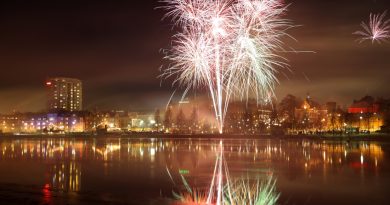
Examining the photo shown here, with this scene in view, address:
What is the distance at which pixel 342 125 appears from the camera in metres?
95.6

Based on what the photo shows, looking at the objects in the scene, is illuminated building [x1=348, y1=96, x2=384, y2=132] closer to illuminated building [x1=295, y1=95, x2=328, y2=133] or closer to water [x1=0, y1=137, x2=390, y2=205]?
illuminated building [x1=295, y1=95, x2=328, y2=133]

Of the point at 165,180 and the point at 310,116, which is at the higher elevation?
the point at 310,116

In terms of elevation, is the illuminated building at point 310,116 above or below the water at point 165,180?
above

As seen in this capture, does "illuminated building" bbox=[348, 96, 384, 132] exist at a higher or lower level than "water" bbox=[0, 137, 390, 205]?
higher

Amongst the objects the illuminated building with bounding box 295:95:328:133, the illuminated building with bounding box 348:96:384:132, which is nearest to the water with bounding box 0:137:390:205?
the illuminated building with bounding box 295:95:328:133

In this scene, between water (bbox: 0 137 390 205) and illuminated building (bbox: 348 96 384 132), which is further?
illuminated building (bbox: 348 96 384 132)

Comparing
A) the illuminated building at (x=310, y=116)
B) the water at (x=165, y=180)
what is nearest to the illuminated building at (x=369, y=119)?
the illuminated building at (x=310, y=116)

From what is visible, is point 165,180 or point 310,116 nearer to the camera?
point 165,180

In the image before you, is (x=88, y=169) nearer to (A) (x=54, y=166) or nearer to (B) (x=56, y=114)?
(A) (x=54, y=166)

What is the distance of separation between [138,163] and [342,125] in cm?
7941

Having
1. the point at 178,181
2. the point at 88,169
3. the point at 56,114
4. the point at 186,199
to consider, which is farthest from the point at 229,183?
the point at 56,114

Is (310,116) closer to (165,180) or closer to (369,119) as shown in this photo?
(369,119)

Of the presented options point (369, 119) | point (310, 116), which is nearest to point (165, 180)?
point (369, 119)

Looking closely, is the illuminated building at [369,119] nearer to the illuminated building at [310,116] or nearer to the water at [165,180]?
the illuminated building at [310,116]
